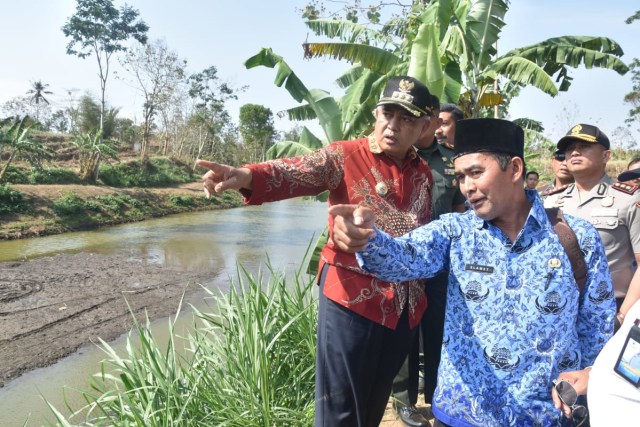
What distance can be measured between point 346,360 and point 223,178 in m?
0.83

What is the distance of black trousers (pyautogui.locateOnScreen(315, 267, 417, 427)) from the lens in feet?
6.33

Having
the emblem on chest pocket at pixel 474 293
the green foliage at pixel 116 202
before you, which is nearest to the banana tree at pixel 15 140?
the green foliage at pixel 116 202

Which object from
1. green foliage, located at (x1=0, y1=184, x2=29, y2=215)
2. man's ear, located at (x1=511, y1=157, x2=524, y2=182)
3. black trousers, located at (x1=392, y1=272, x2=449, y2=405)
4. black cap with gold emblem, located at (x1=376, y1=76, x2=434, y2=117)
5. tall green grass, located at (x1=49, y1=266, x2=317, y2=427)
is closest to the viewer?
man's ear, located at (x1=511, y1=157, x2=524, y2=182)

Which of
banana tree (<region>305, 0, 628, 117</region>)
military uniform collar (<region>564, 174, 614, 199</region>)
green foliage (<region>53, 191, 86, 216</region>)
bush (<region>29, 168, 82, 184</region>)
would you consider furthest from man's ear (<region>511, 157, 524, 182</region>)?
bush (<region>29, 168, 82, 184</region>)

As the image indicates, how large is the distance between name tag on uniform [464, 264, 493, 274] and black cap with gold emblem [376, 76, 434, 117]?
73 cm

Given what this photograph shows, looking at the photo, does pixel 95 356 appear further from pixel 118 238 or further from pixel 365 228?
pixel 118 238

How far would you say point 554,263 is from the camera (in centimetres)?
148

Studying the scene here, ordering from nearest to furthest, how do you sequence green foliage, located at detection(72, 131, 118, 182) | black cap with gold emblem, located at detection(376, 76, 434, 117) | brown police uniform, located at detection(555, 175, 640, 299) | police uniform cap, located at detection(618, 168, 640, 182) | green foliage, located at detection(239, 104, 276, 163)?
police uniform cap, located at detection(618, 168, 640, 182), black cap with gold emblem, located at detection(376, 76, 434, 117), brown police uniform, located at detection(555, 175, 640, 299), green foliage, located at detection(72, 131, 118, 182), green foliage, located at detection(239, 104, 276, 163)

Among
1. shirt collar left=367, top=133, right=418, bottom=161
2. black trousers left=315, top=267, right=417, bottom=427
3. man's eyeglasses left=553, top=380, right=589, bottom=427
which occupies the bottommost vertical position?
black trousers left=315, top=267, right=417, bottom=427

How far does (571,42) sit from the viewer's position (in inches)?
322

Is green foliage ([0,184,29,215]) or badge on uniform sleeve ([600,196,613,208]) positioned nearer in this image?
badge on uniform sleeve ([600,196,613,208])

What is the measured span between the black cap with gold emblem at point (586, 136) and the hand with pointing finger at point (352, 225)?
201 cm

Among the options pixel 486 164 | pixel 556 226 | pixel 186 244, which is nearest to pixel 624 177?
pixel 556 226

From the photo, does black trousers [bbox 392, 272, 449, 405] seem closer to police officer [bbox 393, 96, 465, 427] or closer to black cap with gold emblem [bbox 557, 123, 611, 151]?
police officer [bbox 393, 96, 465, 427]
